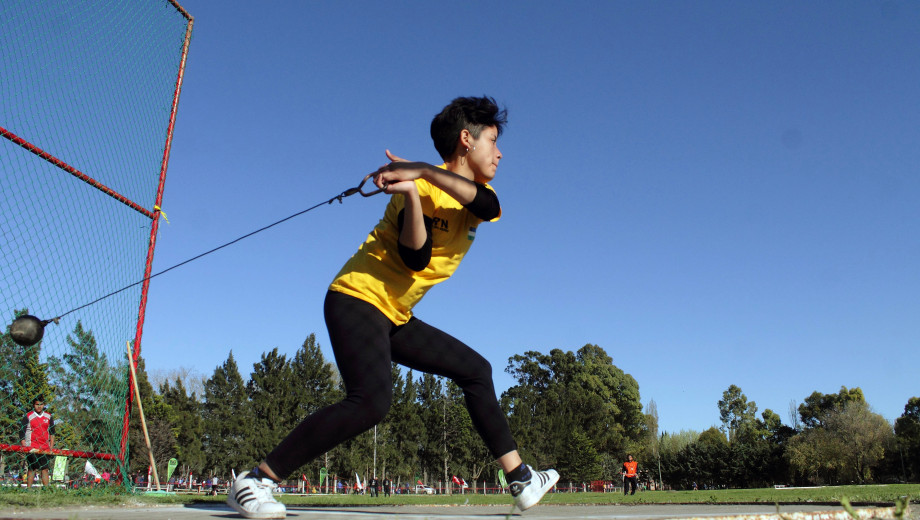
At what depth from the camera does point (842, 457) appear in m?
47.7

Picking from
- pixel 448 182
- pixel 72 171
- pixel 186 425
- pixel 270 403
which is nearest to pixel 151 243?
pixel 72 171

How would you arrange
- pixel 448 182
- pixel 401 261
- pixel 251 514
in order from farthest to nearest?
pixel 401 261
pixel 448 182
pixel 251 514

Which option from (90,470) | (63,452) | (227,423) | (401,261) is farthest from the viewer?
(227,423)

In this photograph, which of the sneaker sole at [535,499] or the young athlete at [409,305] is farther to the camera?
the sneaker sole at [535,499]

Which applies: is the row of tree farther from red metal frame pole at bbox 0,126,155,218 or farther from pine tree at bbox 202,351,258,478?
red metal frame pole at bbox 0,126,155,218

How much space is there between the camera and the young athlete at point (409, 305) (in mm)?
2660

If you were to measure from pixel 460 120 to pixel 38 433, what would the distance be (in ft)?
18.8

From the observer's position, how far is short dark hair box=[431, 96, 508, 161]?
327 cm

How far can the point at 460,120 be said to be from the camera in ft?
10.7

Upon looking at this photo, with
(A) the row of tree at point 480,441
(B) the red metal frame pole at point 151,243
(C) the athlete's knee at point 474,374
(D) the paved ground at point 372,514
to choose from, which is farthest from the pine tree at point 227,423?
(C) the athlete's knee at point 474,374

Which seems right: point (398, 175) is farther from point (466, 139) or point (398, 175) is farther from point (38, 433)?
point (38, 433)

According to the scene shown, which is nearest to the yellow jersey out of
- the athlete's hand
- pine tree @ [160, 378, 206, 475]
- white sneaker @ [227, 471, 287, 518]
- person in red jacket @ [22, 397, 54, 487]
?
the athlete's hand

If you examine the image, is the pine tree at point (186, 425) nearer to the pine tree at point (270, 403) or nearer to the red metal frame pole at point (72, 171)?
the pine tree at point (270, 403)

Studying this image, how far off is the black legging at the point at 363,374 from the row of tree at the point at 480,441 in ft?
116
